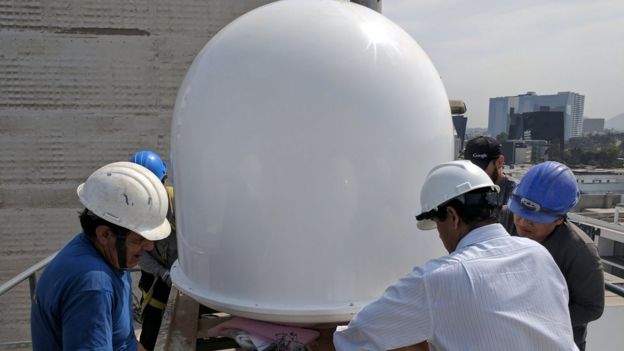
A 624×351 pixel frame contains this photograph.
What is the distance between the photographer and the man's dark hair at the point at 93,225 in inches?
64.3

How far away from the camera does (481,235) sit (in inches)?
56.1

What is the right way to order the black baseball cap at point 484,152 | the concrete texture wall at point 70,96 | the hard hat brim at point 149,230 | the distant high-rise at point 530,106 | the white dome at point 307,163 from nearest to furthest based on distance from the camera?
1. the hard hat brim at point 149,230
2. the white dome at point 307,163
3. the black baseball cap at point 484,152
4. the concrete texture wall at point 70,96
5. the distant high-rise at point 530,106

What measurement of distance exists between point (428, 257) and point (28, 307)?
5.38 m

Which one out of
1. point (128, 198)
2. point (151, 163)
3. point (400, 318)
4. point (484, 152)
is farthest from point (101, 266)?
point (484, 152)

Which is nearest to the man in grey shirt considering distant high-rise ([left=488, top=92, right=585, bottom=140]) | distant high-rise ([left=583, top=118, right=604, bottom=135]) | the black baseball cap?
the black baseball cap

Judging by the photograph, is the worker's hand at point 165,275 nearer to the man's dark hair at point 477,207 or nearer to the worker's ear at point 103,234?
the worker's ear at point 103,234

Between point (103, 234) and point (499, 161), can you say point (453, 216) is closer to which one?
point (103, 234)

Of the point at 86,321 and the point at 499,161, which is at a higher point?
the point at 499,161

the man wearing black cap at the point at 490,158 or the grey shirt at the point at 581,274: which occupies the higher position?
the man wearing black cap at the point at 490,158

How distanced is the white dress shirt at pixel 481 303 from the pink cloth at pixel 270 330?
61 cm

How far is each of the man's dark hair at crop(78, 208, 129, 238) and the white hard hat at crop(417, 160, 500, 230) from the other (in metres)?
1.13

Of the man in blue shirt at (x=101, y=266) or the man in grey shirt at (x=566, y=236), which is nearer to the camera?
the man in blue shirt at (x=101, y=266)

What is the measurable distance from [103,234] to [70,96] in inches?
170

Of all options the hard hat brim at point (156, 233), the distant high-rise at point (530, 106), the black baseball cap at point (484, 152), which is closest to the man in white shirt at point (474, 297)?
the hard hat brim at point (156, 233)
